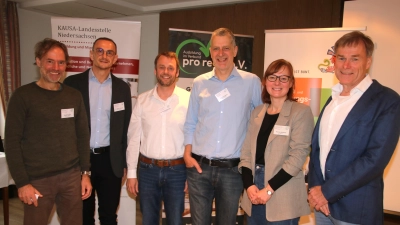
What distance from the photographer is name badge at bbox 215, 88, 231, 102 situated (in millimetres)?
2277

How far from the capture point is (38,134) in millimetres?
2105

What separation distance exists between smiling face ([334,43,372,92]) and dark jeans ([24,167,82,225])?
190cm

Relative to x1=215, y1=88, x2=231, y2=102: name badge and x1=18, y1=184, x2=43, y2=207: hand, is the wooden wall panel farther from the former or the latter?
x1=18, y1=184, x2=43, y2=207: hand

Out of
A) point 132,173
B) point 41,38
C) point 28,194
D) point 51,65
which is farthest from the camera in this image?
point 41,38

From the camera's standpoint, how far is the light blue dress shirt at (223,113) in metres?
2.25

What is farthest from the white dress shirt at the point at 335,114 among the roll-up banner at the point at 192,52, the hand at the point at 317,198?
the roll-up banner at the point at 192,52

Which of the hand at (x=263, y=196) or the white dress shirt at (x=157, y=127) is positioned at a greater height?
the white dress shirt at (x=157, y=127)

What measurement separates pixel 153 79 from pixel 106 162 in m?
3.64

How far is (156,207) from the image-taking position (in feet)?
8.12

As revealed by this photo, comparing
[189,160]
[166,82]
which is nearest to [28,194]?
[189,160]

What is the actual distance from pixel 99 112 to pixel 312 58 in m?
2.46

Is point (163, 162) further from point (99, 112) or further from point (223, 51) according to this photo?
point (223, 51)

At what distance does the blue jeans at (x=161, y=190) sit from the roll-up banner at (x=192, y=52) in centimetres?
160

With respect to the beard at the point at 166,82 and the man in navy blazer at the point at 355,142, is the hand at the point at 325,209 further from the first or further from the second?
the beard at the point at 166,82
